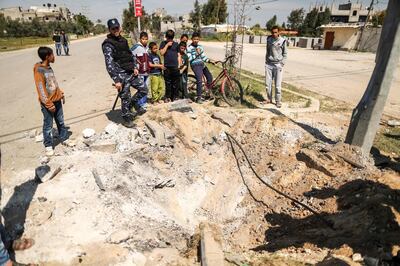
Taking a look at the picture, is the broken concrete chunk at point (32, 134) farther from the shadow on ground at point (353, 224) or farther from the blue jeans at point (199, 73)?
the shadow on ground at point (353, 224)

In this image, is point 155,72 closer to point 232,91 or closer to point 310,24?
point 232,91

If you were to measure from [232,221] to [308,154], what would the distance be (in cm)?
185

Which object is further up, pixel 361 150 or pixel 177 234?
pixel 361 150

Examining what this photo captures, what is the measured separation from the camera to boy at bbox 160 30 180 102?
7008mm

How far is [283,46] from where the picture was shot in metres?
7.62

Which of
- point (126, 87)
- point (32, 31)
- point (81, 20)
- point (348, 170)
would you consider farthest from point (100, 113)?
point (81, 20)

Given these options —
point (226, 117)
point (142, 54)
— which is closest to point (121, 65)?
point (142, 54)

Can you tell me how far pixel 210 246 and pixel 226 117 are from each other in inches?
135

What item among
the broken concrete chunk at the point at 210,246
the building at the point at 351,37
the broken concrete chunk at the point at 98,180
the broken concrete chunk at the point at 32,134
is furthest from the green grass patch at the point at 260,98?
the building at the point at 351,37

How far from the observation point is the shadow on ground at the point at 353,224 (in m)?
3.55

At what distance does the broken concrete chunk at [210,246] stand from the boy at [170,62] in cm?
390

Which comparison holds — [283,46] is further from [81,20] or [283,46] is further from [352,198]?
[81,20]

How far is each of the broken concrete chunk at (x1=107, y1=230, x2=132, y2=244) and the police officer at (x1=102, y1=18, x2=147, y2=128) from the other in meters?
2.59

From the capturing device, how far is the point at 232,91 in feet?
26.6
